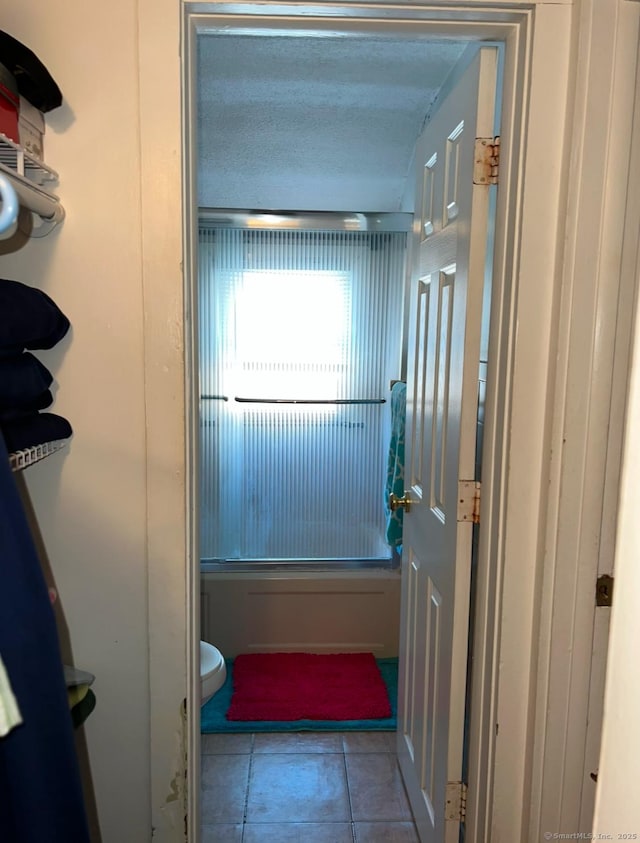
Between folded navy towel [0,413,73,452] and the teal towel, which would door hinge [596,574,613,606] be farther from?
the teal towel

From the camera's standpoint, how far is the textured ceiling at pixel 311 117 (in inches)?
81.4

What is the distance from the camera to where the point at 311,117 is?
2443mm

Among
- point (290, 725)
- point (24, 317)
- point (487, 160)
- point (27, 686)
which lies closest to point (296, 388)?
point (290, 725)

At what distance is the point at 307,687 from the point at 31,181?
223cm

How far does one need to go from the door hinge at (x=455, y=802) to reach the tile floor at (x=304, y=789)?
46 cm

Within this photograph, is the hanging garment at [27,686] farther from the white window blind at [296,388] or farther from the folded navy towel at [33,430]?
the white window blind at [296,388]

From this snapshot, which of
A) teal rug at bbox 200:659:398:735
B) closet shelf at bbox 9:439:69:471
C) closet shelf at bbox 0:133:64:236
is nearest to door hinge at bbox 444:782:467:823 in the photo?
teal rug at bbox 200:659:398:735

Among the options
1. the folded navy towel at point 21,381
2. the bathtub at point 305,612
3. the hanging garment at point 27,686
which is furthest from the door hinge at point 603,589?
the bathtub at point 305,612

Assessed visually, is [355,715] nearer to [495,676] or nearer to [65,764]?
[495,676]

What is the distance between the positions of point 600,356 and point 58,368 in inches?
41.7

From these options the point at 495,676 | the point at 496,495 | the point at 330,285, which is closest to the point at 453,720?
the point at 495,676

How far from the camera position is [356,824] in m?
2.03

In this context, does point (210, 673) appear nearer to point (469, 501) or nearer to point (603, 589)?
point (469, 501)

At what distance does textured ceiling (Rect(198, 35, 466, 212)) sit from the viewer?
6.78 ft
